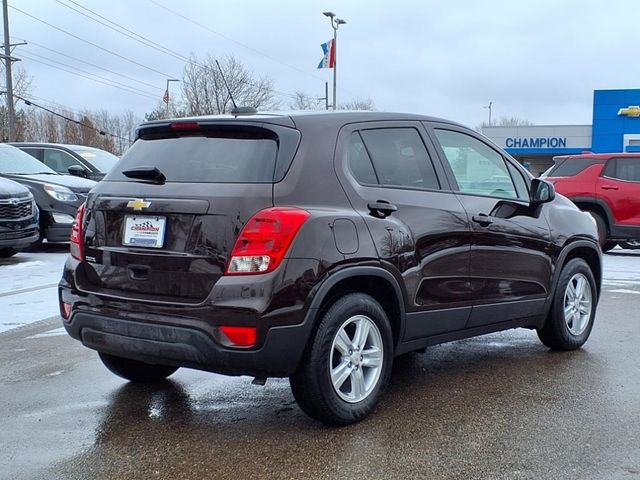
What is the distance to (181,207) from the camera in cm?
368

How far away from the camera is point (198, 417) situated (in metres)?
4.09

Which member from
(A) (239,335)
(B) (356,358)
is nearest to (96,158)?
(B) (356,358)

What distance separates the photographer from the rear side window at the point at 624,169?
40.7 feet

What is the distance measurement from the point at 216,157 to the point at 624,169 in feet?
34.1

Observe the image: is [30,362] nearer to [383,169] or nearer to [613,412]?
[383,169]

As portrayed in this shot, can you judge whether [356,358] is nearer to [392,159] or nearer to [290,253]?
[290,253]

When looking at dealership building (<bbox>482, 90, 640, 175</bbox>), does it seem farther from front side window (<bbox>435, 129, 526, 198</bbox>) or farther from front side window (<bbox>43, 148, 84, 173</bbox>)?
front side window (<bbox>435, 129, 526, 198</bbox>)

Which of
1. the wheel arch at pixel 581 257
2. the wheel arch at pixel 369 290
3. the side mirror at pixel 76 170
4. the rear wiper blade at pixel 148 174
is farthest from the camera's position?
the side mirror at pixel 76 170

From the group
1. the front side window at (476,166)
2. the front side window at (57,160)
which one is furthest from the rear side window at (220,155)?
the front side window at (57,160)

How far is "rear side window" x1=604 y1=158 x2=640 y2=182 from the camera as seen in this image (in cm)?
1240

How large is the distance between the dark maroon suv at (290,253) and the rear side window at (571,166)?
28.4 feet

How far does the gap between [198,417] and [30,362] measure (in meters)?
1.85

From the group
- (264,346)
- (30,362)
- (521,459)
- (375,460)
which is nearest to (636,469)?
(521,459)

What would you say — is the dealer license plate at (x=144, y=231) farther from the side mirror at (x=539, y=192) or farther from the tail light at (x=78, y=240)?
the side mirror at (x=539, y=192)
